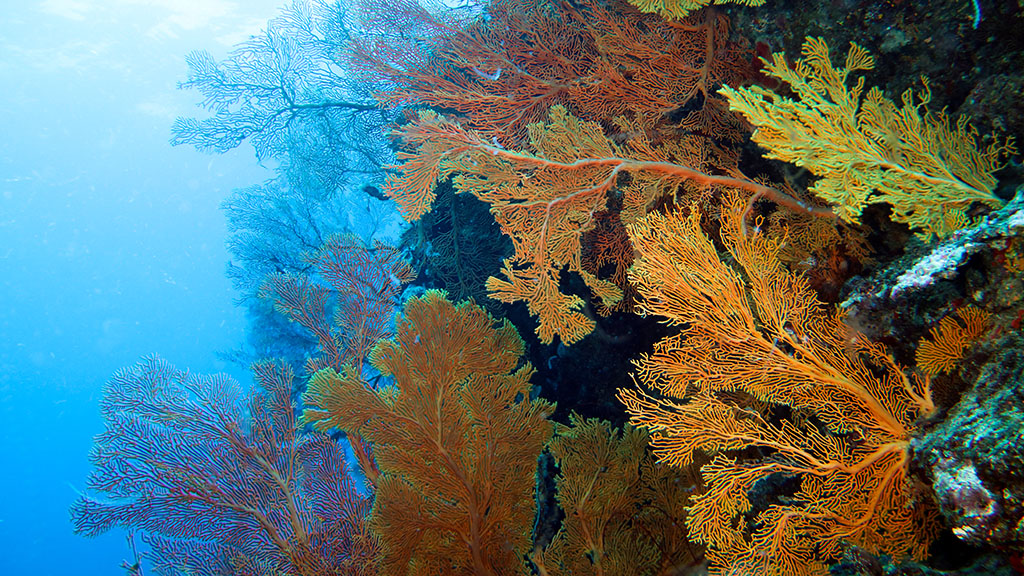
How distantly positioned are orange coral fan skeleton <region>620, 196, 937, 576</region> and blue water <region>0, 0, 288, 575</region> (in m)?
37.6

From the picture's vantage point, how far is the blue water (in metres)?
31.5

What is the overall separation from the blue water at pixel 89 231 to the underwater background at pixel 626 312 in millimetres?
34116

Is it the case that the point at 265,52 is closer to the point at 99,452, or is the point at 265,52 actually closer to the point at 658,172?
the point at 99,452

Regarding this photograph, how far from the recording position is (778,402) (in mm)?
1811

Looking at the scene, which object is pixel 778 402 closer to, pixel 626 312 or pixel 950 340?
pixel 950 340

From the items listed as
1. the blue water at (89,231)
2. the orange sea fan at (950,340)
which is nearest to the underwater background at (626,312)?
the orange sea fan at (950,340)

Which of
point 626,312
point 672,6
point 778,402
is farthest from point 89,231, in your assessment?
point 778,402

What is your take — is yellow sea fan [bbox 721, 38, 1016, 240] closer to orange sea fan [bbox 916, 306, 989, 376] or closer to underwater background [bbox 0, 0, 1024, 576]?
underwater background [bbox 0, 0, 1024, 576]

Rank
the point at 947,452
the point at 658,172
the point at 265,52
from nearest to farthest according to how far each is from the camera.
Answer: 1. the point at 947,452
2. the point at 658,172
3. the point at 265,52

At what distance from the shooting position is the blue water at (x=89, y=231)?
31.5 meters

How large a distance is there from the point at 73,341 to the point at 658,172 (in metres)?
74.7

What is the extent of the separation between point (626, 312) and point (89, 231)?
7527cm

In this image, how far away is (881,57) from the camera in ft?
7.45

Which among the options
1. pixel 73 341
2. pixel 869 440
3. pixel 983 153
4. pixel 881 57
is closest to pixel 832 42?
pixel 881 57
